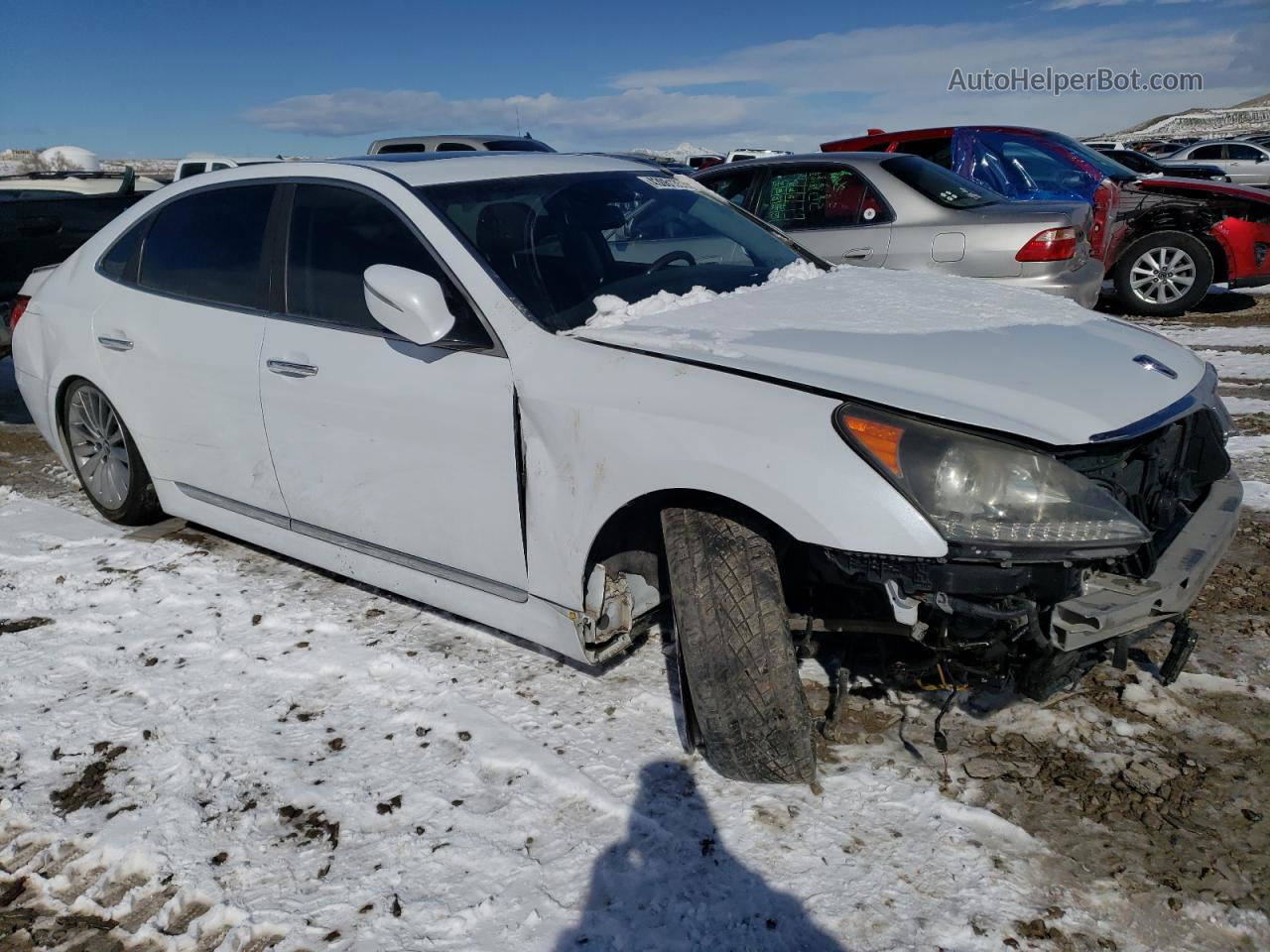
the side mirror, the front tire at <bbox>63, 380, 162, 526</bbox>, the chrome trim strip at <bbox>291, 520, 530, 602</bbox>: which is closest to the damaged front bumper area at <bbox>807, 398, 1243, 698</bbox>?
the chrome trim strip at <bbox>291, 520, 530, 602</bbox>

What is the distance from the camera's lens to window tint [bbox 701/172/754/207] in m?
7.45

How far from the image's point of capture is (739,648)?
2412mm

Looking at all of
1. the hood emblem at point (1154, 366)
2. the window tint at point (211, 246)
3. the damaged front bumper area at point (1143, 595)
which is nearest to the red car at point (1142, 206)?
Result: the window tint at point (211, 246)

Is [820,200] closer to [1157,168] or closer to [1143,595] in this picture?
[1143,595]

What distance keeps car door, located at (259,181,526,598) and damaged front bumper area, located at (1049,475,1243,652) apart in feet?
4.83

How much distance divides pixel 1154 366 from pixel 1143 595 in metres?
0.75

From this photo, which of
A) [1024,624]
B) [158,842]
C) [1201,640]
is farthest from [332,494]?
[1201,640]

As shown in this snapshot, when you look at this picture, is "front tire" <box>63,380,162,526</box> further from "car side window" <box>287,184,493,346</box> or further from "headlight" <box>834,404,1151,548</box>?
"headlight" <box>834,404,1151,548</box>

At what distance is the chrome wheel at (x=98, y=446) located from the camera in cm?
426

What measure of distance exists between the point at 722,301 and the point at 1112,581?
1.41 metres

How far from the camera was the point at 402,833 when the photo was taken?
7.93 feet

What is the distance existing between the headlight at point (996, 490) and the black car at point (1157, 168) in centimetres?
1556

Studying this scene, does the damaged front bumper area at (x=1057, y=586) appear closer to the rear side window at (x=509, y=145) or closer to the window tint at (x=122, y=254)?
the window tint at (x=122, y=254)

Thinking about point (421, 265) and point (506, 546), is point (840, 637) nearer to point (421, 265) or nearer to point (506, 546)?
point (506, 546)
